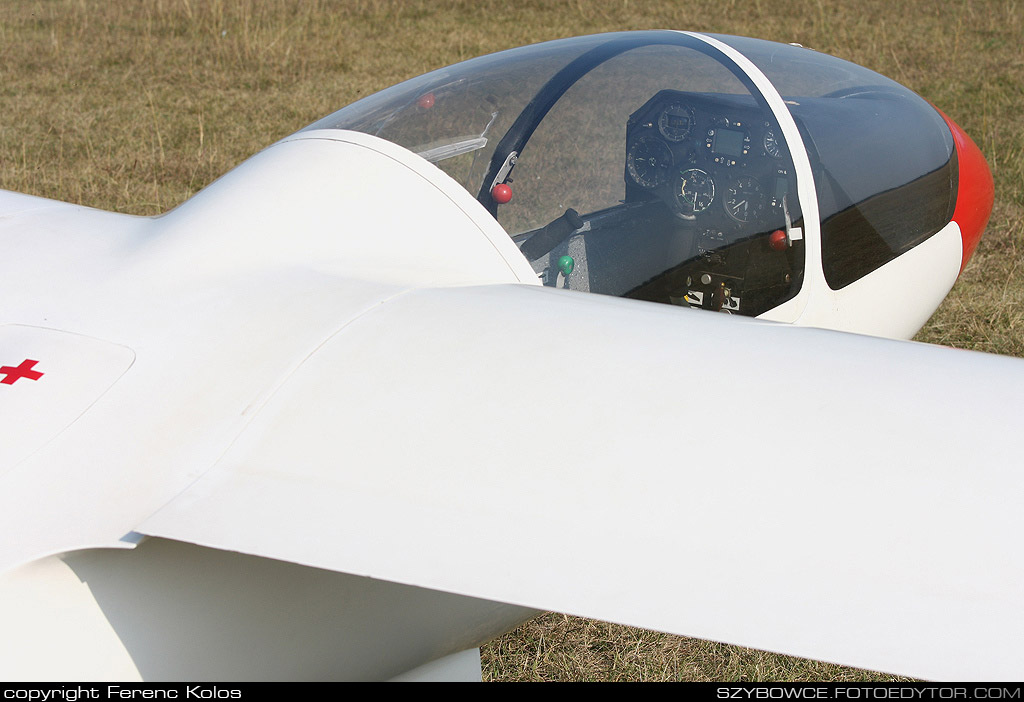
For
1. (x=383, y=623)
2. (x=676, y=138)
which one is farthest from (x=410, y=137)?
(x=383, y=623)

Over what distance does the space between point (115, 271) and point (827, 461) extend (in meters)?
1.47

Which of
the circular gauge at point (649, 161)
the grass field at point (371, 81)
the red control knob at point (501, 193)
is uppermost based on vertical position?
the circular gauge at point (649, 161)

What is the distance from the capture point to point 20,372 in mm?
1686

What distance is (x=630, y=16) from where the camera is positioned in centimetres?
1188

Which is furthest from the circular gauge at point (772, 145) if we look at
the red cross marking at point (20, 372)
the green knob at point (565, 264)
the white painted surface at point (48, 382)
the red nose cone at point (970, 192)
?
the red cross marking at point (20, 372)

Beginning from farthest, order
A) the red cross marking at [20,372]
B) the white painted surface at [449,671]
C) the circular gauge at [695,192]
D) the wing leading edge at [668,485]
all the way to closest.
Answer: the circular gauge at [695,192], the white painted surface at [449,671], the red cross marking at [20,372], the wing leading edge at [668,485]

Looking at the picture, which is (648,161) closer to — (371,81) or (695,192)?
(695,192)

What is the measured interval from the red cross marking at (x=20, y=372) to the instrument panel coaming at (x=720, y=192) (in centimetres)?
145

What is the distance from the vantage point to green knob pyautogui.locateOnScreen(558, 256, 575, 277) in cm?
244

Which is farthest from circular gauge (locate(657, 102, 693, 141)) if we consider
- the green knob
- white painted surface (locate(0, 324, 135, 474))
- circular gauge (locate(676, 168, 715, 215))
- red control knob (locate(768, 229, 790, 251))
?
white painted surface (locate(0, 324, 135, 474))

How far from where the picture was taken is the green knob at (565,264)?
8.01ft

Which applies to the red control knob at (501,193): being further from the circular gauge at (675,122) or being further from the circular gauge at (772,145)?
the circular gauge at (772,145)

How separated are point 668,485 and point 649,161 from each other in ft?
4.72

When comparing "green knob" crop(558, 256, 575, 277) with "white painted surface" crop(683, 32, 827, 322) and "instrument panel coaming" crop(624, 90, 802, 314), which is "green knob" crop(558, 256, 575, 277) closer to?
"instrument panel coaming" crop(624, 90, 802, 314)
